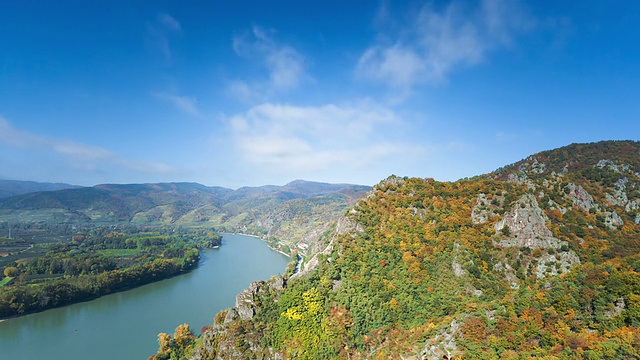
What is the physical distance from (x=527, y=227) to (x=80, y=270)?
82507 millimetres

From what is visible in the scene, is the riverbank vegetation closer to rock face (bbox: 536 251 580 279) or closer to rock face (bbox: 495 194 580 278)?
rock face (bbox: 495 194 580 278)

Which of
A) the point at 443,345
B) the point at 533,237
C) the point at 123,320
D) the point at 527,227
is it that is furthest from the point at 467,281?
the point at 123,320

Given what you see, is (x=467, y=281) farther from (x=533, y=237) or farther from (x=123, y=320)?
(x=123, y=320)

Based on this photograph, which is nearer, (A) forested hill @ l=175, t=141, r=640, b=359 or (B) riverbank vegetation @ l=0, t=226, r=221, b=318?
(A) forested hill @ l=175, t=141, r=640, b=359

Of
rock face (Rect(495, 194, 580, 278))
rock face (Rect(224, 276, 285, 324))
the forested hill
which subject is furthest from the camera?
rock face (Rect(224, 276, 285, 324))

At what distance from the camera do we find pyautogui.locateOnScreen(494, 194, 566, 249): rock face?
26206mm

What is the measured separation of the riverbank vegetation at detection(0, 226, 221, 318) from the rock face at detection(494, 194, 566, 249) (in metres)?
66.1

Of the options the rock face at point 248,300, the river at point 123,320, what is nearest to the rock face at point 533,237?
the rock face at point 248,300

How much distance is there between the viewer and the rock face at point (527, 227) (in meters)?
26.2

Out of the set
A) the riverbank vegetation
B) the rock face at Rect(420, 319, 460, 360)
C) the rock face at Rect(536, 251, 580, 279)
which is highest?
the rock face at Rect(536, 251, 580, 279)

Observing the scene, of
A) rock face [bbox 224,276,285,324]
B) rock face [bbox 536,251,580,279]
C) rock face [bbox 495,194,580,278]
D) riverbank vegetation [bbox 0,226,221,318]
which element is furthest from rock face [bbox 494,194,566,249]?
riverbank vegetation [bbox 0,226,221,318]

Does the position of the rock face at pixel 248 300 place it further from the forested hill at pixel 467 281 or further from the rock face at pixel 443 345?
the rock face at pixel 443 345

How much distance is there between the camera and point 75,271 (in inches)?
2464

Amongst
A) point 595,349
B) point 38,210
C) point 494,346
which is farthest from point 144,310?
point 38,210
